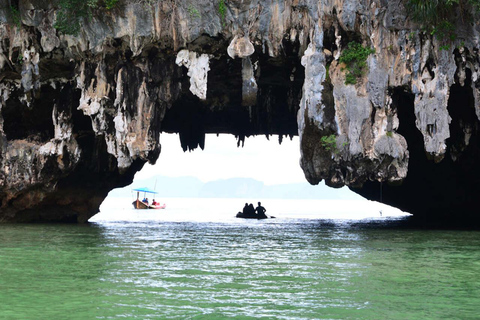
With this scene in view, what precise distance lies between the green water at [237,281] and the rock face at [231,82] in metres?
4.85

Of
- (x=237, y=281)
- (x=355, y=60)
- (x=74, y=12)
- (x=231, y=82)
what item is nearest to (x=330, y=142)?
(x=355, y=60)

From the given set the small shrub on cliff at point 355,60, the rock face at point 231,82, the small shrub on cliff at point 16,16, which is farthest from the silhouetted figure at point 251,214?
the small shrub on cliff at point 16,16

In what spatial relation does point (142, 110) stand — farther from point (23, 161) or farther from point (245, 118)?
point (245, 118)

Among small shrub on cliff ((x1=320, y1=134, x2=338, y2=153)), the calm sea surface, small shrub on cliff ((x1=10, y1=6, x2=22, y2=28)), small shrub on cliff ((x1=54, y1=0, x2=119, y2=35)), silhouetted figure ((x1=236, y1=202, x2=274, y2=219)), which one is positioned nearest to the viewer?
the calm sea surface

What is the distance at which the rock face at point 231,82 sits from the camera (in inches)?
847

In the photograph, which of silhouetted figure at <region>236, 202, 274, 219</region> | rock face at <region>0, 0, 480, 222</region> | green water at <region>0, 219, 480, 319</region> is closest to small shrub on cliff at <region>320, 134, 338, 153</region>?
rock face at <region>0, 0, 480, 222</region>

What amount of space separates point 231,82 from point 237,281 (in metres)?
16.5

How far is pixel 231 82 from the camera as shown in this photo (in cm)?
2677

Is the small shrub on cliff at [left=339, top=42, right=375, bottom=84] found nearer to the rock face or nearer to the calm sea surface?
the rock face

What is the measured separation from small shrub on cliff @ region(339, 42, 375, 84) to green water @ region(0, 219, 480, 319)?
20.8 ft

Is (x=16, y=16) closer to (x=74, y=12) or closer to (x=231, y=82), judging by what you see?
(x=74, y=12)

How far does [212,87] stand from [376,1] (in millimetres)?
8620

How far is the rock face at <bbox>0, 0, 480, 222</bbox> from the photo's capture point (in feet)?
70.6

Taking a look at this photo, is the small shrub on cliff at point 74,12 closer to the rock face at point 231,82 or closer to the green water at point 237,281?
the rock face at point 231,82
